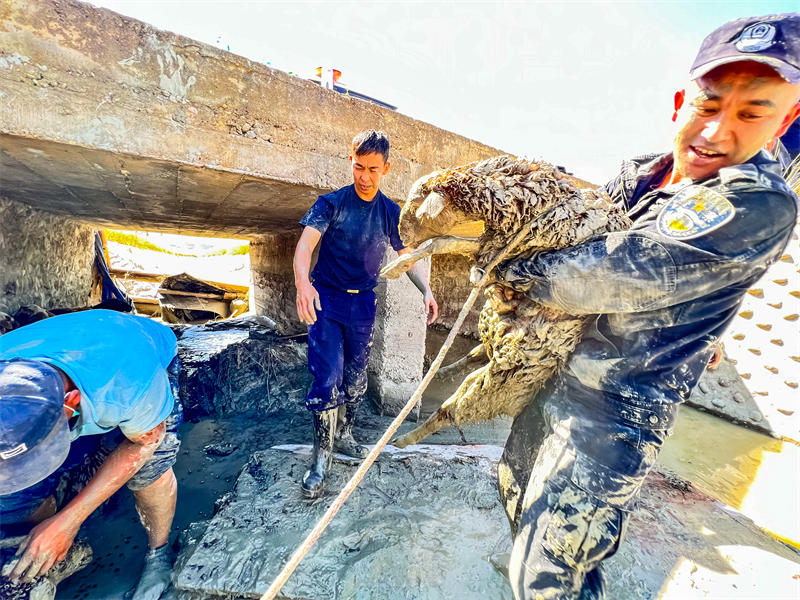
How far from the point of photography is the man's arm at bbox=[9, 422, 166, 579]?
141 cm

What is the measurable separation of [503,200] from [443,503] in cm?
183

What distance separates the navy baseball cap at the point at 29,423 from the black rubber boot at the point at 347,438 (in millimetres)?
1477

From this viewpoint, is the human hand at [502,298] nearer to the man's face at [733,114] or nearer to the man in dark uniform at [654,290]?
the man in dark uniform at [654,290]

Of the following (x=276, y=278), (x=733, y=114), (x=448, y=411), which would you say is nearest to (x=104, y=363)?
(x=448, y=411)

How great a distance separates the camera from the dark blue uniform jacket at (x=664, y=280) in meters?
0.81

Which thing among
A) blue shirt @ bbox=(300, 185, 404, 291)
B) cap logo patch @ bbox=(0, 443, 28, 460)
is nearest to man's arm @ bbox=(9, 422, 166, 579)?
cap logo patch @ bbox=(0, 443, 28, 460)

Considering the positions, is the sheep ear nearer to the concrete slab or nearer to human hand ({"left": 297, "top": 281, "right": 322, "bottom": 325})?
human hand ({"left": 297, "top": 281, "right": 322, "bottom": 325})

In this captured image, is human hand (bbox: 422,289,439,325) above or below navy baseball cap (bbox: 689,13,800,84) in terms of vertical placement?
below

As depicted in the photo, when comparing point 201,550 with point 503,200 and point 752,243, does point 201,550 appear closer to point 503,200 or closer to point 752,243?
point 503,200

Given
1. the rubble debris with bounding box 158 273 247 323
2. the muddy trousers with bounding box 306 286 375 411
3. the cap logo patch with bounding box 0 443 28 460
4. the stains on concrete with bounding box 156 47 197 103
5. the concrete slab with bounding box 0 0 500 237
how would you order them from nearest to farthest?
the cap logo patch with bounding box 0 443 28 460 → the concrete slab with bounding box 0 0 500 237 → the stains on concrete with bounding box 156 47 197 103 → the muddy trousers with bounding box 306 286 375 411 → the rubble debris with bounding box 158 273 247 323

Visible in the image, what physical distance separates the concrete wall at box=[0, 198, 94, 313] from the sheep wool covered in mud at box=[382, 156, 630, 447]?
295 cm

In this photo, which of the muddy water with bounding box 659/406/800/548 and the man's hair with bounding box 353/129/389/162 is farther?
the muddy water with bounding box 659/406/800/548

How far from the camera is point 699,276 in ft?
2.73

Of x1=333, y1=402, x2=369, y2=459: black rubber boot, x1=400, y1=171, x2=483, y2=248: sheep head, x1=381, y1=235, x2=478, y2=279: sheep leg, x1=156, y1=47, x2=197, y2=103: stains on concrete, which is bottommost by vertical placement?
x1=333, y1=402, x2=369, y2=459: black rubber boot
